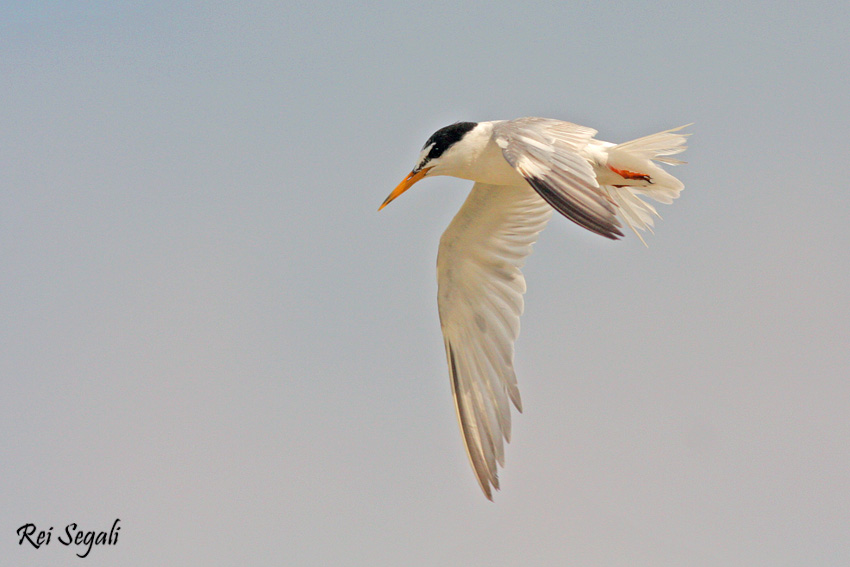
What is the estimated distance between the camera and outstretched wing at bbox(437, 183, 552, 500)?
7391mm

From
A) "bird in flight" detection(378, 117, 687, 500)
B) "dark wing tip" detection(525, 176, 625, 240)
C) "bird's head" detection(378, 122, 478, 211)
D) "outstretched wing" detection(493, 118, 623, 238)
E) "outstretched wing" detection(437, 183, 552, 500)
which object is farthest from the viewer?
"outstretched wing" detection(437, 183, 552, 500)

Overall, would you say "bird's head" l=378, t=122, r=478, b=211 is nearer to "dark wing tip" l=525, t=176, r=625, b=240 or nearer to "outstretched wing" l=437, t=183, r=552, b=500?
"outstretched wing" l=437, t=183, r=552, b=500

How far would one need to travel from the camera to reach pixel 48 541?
7.20 meters

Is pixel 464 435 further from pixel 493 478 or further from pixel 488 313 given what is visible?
pixel 488 313

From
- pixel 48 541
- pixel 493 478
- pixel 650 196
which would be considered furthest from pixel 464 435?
pixel 48 541

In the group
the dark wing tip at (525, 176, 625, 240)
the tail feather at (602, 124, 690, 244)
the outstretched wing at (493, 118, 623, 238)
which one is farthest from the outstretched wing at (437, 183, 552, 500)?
the dark wing tip at (525, 176, 625, 240)

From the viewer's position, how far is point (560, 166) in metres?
5.39

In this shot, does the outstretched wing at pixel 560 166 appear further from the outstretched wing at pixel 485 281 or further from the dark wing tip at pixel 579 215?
the outstretched wing at pixel 485 281

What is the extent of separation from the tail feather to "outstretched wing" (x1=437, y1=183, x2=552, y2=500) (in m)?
0.93

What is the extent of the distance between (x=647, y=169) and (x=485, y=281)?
1.82 metres

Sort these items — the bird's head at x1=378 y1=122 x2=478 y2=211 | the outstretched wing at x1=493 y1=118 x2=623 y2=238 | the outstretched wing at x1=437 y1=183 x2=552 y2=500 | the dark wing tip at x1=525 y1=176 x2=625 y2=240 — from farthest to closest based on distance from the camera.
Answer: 1. the outstretched wing at x1=437 y1=183 x2=552 y2=500
2. the bird's head at x1=378 y1=122 x2=478 y2=211
3. the outstretched wing at x1=493 y1=118 x2=623 y2=238
4. the dark wing tip at x1=525 y1=176 x2=625 y2=240

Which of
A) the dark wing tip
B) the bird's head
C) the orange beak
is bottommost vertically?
the dark wing tip

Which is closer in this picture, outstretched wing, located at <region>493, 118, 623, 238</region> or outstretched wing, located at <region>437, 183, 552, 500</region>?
outstretched wing, located at <region>493, 118, 623, 238</region>

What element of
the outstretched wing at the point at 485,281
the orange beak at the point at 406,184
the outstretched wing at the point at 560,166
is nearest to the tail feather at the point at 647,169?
the outstretched wing at the point at 560,166
